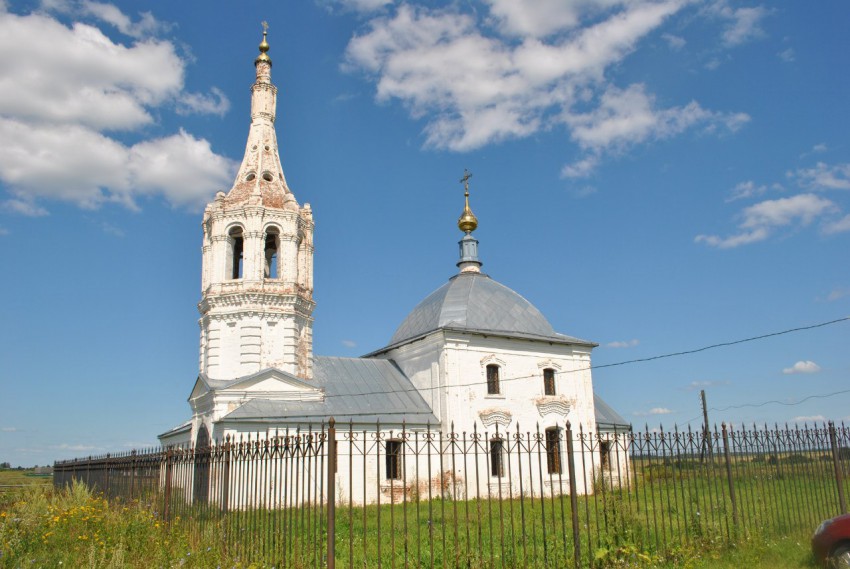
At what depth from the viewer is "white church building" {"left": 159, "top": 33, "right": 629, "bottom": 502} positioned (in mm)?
21448

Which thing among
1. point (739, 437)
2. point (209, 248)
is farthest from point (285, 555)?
point (209, 248)

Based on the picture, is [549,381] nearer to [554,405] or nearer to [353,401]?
[554,405]

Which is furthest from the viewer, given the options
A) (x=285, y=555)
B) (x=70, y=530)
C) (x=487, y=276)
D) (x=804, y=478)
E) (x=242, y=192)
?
(x=487, y=276)

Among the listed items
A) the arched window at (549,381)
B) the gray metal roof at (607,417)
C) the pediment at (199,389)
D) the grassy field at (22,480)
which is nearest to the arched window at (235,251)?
the pediment at (199,389)

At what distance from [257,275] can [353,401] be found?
5201mm

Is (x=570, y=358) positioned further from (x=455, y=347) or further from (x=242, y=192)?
(x=242, y=192)

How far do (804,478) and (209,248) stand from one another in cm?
1862

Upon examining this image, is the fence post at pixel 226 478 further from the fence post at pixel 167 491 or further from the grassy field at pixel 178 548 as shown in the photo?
the fence post at pixel 167 491

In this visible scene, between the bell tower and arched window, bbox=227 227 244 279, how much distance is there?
1.3 inches

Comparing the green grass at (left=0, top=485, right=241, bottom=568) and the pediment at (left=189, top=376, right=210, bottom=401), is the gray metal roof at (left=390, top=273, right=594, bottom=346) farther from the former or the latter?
the green grass at (left=0, top=485, right=241, bottom=568)

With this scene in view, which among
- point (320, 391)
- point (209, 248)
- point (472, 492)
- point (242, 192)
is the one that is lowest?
point (472, 492)

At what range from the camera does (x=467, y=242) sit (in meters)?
30.3

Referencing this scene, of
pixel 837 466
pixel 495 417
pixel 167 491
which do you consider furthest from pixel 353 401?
pixel 837 466

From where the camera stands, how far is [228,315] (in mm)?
22266
